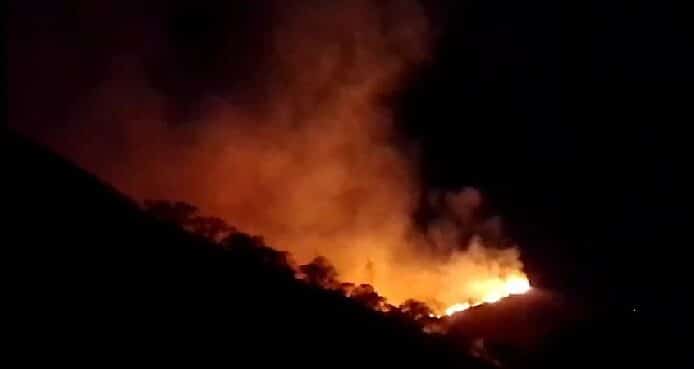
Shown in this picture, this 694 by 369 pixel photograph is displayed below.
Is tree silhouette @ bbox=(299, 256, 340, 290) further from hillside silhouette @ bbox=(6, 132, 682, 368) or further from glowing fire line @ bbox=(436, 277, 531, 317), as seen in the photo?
hillside silhouette @ bbox=(6, 132, 682, 368)

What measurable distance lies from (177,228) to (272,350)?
210 cm

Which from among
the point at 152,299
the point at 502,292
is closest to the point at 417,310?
the point at 502,292

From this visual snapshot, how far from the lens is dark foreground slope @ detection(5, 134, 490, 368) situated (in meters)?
7.97

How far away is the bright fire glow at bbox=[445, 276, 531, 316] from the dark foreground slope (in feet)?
32.9

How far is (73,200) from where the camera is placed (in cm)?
955

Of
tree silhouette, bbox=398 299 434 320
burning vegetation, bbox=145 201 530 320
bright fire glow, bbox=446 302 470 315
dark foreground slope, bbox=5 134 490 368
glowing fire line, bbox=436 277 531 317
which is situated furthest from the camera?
glowing fire line, bbox=436 277 531 317

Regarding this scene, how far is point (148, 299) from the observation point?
8688 mm

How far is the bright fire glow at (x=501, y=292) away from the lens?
20812 millimetres

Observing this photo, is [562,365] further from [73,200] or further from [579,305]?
[73,200]

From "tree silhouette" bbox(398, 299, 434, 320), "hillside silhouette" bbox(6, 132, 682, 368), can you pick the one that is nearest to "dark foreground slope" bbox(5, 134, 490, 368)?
"hillside silhouette" bbox(6, 132, 682, 368)

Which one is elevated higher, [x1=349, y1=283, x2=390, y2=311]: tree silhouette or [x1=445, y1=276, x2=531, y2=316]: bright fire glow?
[x1=445, y1=276, x2=531, y2=316]: bright fire glow

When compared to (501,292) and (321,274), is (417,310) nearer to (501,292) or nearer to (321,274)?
(321,274)

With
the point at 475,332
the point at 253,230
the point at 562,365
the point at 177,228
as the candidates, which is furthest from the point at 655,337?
the point at 177,228

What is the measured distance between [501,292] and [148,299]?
558 inches
